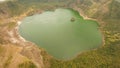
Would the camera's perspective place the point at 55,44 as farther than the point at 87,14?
No

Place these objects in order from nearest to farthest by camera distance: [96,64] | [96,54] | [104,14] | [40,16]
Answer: [96,64] < [96,54] < [104,14] < [40,16]

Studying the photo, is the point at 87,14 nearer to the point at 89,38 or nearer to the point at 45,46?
the point at 89,38

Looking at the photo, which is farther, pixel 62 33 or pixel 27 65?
pixel 62 33

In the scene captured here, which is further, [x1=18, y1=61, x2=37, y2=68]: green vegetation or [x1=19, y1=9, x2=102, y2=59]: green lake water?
[x1=19, y1=9, x2=102, y2=59]: green lake water

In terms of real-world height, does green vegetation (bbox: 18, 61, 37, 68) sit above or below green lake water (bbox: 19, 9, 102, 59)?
above

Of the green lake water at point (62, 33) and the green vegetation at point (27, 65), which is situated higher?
the green vegetation at point (27, 65)

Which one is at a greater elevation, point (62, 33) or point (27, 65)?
point (27, 65)

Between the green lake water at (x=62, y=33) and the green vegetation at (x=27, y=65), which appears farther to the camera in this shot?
the green lake water at (x=62, y=33)

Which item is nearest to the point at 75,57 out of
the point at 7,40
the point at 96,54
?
the point at 96,54
